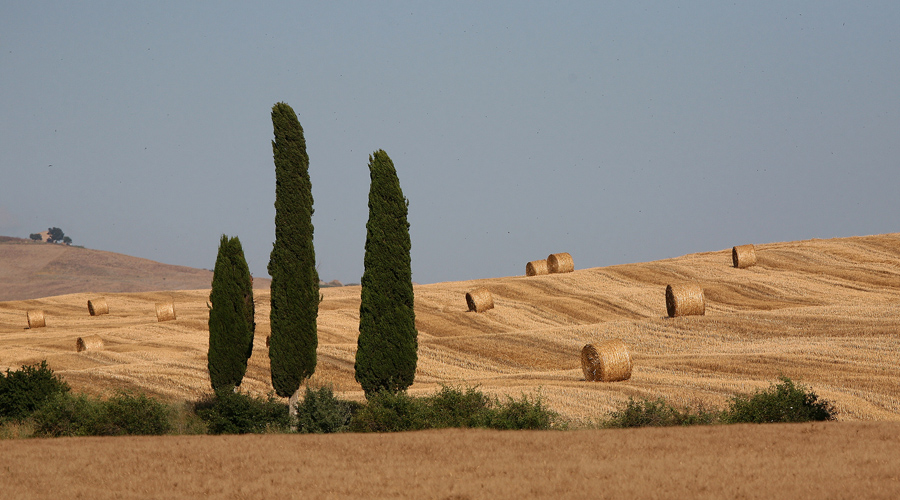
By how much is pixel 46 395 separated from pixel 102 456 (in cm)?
917

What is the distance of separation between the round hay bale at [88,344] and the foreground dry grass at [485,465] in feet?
67.8

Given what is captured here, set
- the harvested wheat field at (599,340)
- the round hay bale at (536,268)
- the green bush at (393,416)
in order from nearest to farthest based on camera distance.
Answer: the harvested wheat field at (599,340) < the green bush at (393,416) < the round hay bale at (536,268)

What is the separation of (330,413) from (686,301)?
19.3m

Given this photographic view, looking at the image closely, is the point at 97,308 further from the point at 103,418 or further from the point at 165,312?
the point at 103,418

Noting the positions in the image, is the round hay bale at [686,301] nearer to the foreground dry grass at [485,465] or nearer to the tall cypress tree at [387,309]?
the tall cypress tree at [387,309]

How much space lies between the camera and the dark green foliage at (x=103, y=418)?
19.9 m

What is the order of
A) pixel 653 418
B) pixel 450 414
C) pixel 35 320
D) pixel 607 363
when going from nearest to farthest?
1. pixel 653 418
2. pixel 450 414
3. pixel 607 363
4. pixel 35 320

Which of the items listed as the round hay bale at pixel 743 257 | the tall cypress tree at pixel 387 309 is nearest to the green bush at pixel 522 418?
the tall cypress tree at pixel 387 309

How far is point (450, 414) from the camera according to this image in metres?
18.9

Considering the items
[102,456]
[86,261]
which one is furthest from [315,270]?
[86,261]

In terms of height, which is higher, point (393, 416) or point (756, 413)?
point (393, 416)

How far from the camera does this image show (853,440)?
46.9ft

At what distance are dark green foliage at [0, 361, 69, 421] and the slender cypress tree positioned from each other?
4.12 m

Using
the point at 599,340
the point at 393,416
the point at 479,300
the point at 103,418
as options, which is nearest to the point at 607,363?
the point at 599,340
